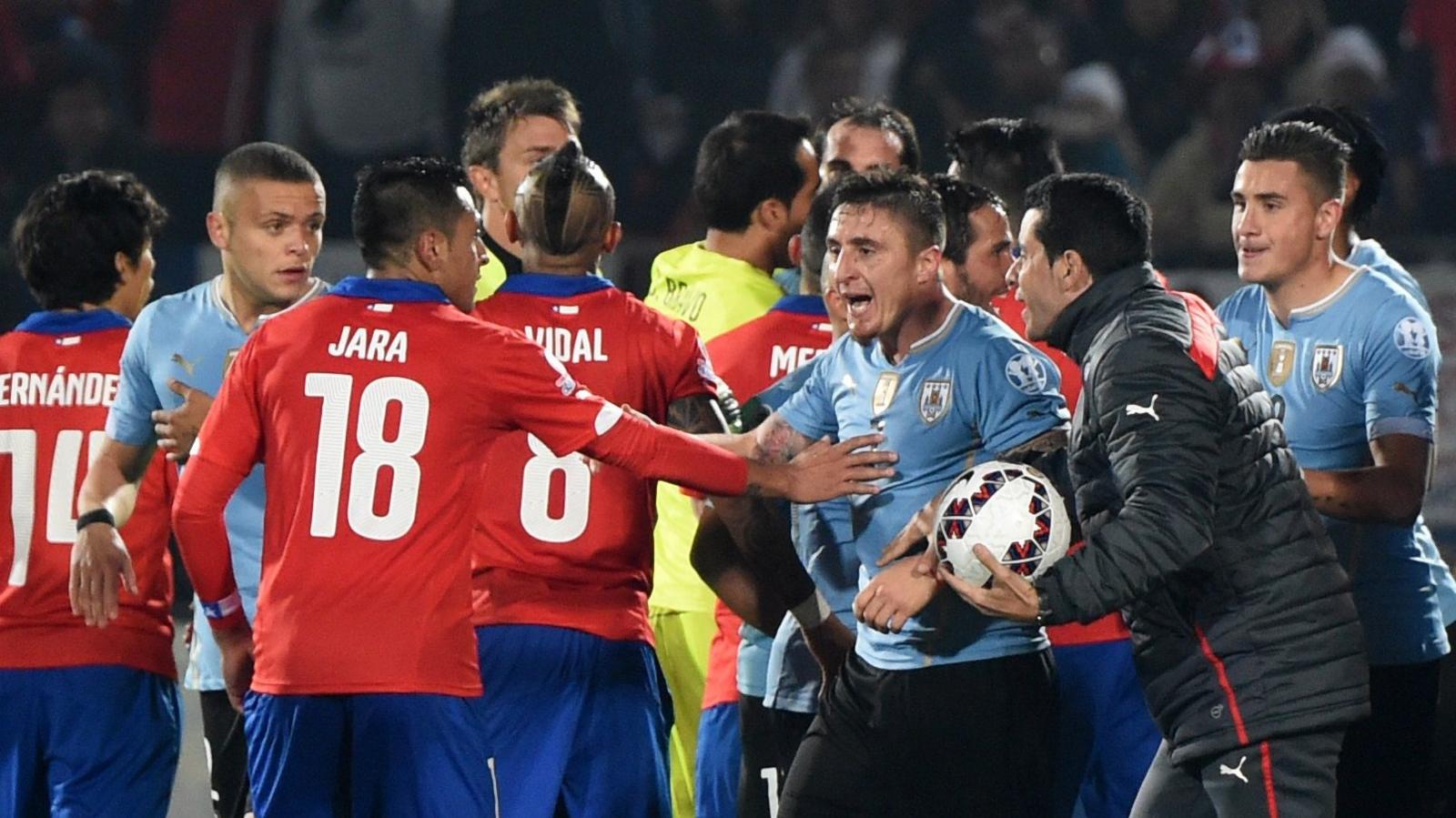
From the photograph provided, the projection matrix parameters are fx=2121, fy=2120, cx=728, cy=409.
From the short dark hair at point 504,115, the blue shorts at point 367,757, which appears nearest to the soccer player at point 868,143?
the short dark hair at point 504,115

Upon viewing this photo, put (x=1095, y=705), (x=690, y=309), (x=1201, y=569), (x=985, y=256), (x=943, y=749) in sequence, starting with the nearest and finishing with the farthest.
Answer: (x=1201, y=569) → (x=943, y=749) → (x=1095, y=705) → (x=985, y=256) → (x=690, y=309)

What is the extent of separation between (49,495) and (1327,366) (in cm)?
321

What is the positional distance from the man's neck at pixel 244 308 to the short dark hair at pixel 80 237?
0.48m

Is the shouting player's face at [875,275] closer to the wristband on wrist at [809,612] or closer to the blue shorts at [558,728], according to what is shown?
the wristband on wrist at [809,612]

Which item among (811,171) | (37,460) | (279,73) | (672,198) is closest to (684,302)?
(811,171)

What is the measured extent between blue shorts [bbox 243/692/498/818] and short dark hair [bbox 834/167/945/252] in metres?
1.43

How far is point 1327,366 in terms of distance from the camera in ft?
16.4

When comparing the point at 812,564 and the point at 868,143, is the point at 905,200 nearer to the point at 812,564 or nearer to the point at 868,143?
the point at 812,564

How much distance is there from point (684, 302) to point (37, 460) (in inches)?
73.9

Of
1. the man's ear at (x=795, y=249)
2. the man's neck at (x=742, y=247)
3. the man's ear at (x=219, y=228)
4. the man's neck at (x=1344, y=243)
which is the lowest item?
the man's ear at (x=219, y=228)

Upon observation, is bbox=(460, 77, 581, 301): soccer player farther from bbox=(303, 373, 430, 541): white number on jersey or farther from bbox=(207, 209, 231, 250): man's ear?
bbox=(303, 373, 430, 541): white number on jersey

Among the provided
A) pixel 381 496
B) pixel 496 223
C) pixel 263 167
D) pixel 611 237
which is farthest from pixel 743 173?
pixel 381 496

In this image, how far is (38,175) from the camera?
1194 centimetres

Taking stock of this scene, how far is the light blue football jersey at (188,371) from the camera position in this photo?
5.29m
